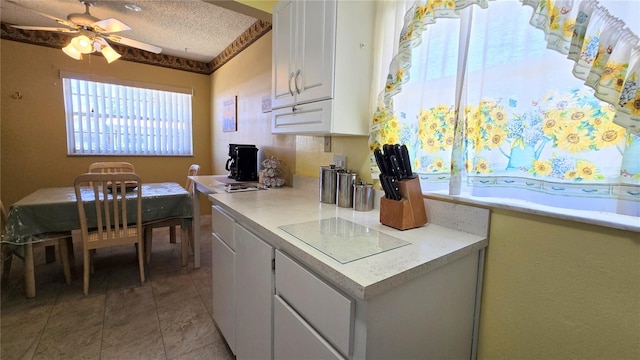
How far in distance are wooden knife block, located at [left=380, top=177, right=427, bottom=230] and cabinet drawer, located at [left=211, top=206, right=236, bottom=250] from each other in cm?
74

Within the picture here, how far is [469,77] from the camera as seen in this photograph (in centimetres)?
99

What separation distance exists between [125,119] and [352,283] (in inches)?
176

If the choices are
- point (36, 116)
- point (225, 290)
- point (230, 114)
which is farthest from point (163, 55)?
point (225, 290)

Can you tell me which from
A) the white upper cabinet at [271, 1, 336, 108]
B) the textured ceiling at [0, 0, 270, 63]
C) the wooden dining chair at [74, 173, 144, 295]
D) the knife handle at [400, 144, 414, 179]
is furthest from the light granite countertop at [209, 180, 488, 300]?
the textured ceiling at [0, 0, 270, 63]

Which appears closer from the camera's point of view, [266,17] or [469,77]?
[469,77]

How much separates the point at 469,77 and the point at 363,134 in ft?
1.77

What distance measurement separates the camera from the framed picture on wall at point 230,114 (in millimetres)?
3393

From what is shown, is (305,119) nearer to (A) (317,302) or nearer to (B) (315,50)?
(B) (315,50)

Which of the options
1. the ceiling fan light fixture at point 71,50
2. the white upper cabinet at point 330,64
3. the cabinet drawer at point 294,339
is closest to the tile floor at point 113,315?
the cabinet drawer at point 294,339

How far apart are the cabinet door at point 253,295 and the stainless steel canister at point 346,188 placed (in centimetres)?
52

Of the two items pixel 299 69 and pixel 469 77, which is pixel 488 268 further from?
pixel 299 69

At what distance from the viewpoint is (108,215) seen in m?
2.13

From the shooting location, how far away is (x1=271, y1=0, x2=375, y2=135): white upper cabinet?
1.26 meters

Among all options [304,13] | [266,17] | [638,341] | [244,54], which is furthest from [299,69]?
[244,54]
